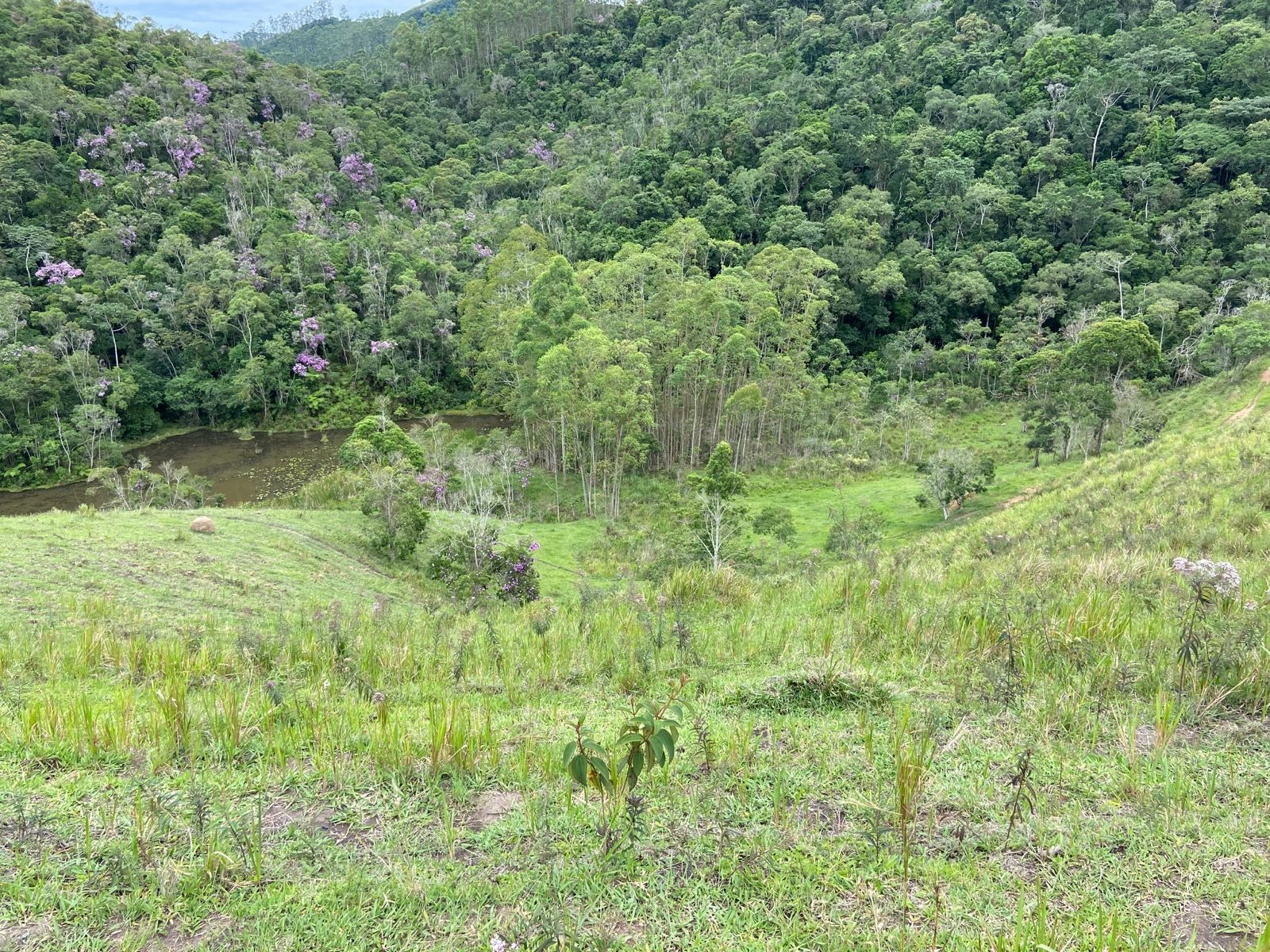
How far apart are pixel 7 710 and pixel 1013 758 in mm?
4882

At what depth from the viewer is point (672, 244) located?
32969mm

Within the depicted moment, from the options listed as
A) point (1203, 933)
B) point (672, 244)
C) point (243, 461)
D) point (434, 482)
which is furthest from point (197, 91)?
point (1203, 933)

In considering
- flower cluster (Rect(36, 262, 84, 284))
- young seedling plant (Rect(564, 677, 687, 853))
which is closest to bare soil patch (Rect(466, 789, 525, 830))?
young seedling plant (Rect(564, 677, 687, 853))

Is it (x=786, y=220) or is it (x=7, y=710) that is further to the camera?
(x=786, y=220)

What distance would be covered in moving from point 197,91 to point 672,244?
44834 mm

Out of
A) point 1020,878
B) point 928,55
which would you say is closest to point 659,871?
point 1020,878

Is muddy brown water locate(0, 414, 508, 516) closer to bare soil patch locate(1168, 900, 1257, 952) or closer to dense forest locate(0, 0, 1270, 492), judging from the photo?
dense forest locate(0, 0, 1270, 492)

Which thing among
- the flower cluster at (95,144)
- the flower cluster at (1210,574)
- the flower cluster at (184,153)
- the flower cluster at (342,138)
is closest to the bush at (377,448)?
the flower cluster at (1210,574)

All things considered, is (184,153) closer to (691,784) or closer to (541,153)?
(541,153)

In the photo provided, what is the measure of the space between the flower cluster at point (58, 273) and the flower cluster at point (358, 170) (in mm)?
21271

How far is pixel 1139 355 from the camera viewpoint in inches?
939

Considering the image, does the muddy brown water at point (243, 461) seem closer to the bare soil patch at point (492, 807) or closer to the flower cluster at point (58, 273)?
the flower cluster at point (58, 273)

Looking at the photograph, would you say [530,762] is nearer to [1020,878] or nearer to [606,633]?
[1020,878]

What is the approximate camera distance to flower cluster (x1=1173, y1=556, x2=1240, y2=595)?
3.44m
